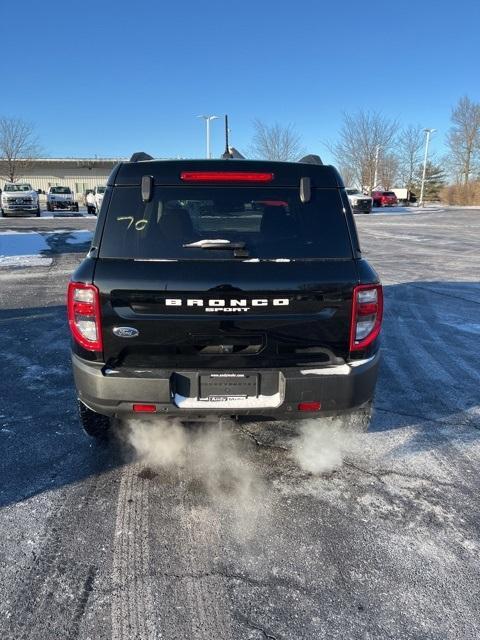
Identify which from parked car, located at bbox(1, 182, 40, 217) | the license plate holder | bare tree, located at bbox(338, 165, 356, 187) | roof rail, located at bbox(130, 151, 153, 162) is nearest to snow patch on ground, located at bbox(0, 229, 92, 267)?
roof rail, located at bbox(130, 151, 153, 162)

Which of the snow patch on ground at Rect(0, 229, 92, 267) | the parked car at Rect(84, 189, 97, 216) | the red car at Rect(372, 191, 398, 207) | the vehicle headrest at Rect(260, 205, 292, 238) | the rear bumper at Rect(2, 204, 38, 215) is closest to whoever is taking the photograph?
the vehicle headrest at Rect(260, 205, 292, 238)

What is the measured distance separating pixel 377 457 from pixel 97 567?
1997mm

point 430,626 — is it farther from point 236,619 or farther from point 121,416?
point 121,416

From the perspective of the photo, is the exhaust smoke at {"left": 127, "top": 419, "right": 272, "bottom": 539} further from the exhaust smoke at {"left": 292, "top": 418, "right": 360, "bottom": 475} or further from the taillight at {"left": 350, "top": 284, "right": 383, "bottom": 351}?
the taillight at {"left": 350, "top": 284, "right": 383, "bottom": 351}

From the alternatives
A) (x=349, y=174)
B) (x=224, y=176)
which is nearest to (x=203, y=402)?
(x=224, y=176)

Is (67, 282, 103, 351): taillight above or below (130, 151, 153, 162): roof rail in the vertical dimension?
below

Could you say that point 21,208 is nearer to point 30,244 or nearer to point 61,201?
point 61,201

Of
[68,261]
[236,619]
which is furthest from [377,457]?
[68,261]

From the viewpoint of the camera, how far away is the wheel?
3.26 m

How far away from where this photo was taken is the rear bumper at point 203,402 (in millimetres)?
2740

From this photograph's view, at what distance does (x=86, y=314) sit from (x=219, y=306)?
2.52 ft

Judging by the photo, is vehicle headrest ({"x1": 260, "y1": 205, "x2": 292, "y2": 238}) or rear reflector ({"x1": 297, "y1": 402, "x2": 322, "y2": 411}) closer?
rear reflector ({"x1": 297, "y1": 402, "x2": 322, "y2": 411})

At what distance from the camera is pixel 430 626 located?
6.85 feet

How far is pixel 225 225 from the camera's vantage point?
10.0 feet
